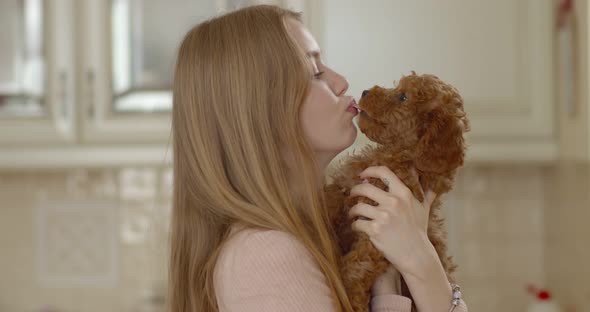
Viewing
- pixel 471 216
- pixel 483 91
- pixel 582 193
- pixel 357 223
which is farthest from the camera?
pixel 471 216

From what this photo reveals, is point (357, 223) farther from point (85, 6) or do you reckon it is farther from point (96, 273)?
point (96, 273)

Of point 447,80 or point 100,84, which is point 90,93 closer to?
point 100,84

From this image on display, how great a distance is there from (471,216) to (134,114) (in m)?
1.05

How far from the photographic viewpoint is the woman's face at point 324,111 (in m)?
1.16

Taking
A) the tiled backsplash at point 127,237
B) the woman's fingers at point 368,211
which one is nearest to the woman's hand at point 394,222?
the woman's fingers at point 368,211

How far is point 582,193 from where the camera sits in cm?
193

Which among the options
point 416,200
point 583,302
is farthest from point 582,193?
point 416,200

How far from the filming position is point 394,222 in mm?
1062

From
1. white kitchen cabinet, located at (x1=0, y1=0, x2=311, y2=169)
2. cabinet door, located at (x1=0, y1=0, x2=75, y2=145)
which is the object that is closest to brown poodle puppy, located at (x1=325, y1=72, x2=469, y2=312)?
white kitchen cabinet, located at (x1=0, y1=0, x2=311, y2=169)

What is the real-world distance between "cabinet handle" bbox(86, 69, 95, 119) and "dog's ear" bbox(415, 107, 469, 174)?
1315mm

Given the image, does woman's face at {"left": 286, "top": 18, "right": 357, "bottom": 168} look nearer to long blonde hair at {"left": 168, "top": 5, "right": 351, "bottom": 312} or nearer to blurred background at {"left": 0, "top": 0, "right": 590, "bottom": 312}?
long blonde hair at {"left": 168, "top": 5, "right": 351, "bottom": 312}

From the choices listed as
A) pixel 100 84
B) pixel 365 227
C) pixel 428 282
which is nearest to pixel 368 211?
pixel 365 227

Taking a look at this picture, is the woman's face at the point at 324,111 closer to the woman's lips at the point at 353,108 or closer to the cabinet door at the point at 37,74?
the woman's lips at the point at 353,108

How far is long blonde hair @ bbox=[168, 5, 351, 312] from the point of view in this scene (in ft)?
3.63
